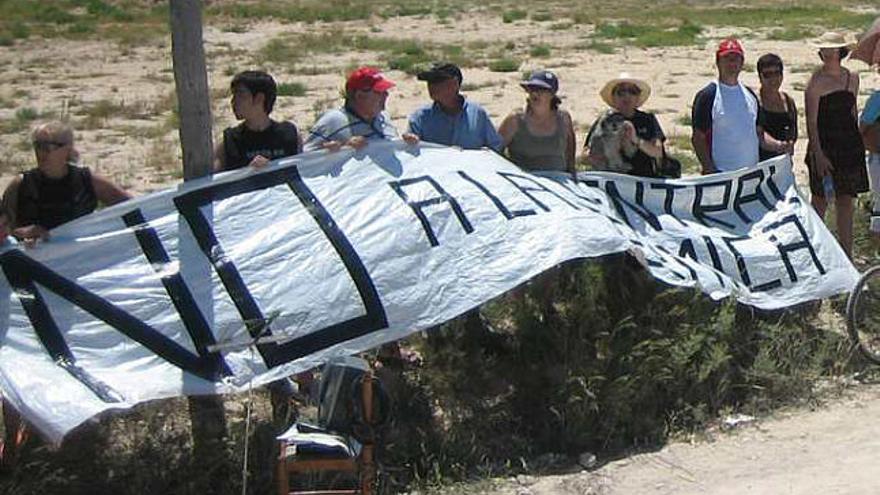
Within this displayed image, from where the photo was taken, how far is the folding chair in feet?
16.4

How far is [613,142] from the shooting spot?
7.67 meters

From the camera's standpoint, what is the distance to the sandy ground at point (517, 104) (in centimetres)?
591

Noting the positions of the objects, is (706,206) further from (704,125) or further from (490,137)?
(490,137)

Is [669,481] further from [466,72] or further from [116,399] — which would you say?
[466,72]

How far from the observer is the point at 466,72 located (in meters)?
25.7

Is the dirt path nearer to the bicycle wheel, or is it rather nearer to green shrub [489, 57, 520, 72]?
the bicycle wheel

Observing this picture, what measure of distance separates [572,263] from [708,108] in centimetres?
151

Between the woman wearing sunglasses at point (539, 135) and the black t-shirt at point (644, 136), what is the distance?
1.50ft

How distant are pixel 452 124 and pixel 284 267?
1.69 m

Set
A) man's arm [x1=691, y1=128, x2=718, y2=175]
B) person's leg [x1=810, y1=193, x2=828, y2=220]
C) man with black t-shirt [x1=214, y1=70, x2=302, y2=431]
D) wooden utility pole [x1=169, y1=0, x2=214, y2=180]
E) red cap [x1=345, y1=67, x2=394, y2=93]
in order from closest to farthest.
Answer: wooden utility pole [x1=169, y1=0, x2=214, y2=180], man with black t-shirt [x1=214, y1=70, x2=302, y2=431], red cap [x1=345, y1=67, x2=394, y2=93], man's arm [x1=691, y1=128, x2=718, y2=175], person's leg [x1=810, y1=193, x2=828, y2=220]

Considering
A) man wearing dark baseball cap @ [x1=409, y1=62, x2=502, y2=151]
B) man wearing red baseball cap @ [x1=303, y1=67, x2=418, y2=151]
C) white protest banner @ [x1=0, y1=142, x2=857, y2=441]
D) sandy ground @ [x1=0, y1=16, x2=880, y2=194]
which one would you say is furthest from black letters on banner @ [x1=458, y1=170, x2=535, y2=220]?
sandy ground @ [x1=0, y1=16, x2=880, y2=194]

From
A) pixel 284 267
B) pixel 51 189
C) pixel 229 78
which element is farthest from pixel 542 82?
pixel 229 78

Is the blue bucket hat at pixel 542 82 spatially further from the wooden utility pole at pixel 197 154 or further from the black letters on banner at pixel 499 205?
the wooden utility pole at pixel 197 154

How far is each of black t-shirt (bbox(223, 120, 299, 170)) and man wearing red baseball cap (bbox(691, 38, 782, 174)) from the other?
113 inches
